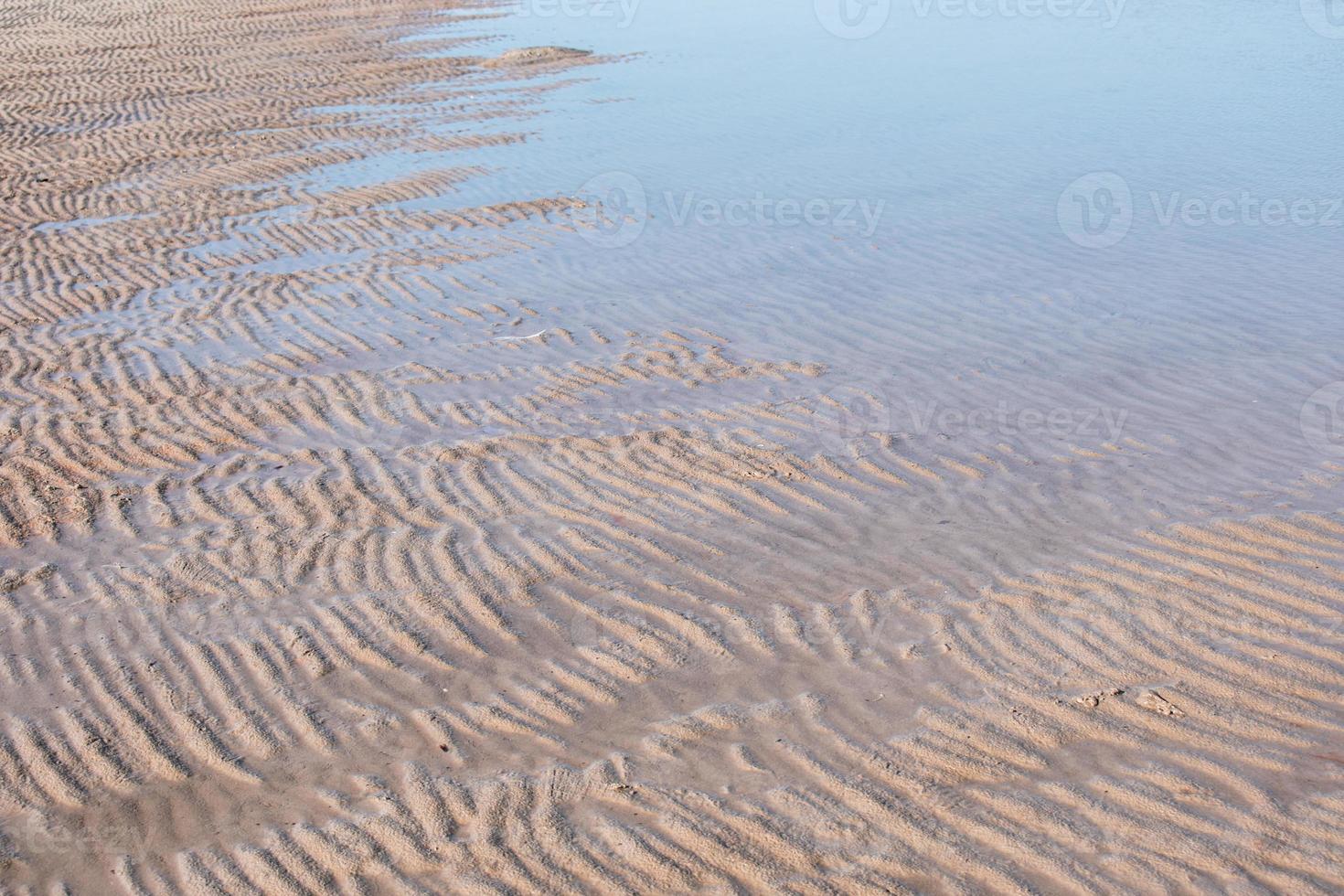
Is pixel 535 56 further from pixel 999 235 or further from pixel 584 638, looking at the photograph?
pixel 584 638

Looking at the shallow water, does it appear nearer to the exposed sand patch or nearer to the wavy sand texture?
the wavy sand texture

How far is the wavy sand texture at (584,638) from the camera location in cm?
372

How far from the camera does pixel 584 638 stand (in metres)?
4.84

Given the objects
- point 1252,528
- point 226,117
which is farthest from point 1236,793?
point 226,117

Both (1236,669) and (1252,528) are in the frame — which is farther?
(1252,528)

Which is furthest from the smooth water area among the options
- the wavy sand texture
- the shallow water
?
the wavy sand texture

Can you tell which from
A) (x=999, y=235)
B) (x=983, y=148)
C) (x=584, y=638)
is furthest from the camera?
(x=983, y=148)

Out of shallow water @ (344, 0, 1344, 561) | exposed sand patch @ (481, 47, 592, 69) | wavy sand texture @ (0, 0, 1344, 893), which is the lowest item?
wavy sand texture @ (0, 0, 1344, 893)

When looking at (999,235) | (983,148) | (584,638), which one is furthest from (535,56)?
(584,638)

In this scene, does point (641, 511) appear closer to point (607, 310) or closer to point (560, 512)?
point (560, 512)

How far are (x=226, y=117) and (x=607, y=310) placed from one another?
9.72 meters

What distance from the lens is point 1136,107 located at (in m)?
14.8

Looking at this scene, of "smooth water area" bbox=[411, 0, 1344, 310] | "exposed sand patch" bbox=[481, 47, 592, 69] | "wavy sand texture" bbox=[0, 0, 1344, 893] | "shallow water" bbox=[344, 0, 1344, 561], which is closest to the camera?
"wavy sand texture" bbox=[0, 0, 1344, 893]

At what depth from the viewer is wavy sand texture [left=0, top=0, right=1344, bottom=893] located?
3721 mm
